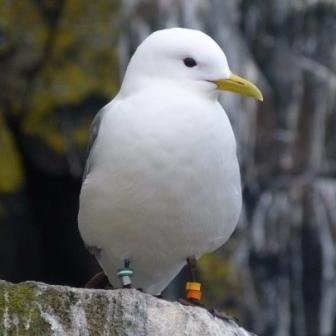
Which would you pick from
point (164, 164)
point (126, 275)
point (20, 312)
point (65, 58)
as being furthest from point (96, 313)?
point (65, 58)

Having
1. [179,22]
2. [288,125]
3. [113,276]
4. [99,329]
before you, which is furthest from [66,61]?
[99,329]

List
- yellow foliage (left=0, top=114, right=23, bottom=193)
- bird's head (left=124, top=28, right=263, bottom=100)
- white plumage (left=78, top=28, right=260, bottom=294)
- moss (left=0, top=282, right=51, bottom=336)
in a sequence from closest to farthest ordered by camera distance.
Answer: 1. moss (left=0, top=282, right=51, bottom=336)
2. white plumage (left=78, top=28, right=260, bottom=294)
3. bird's head (left=124, top=28, right=263, bottom=100)
4. yellow foliage (left=0, top=114, right=23, bottom=193)

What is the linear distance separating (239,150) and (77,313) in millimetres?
3759

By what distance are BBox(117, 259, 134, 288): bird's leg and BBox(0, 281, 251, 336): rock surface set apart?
67 cm

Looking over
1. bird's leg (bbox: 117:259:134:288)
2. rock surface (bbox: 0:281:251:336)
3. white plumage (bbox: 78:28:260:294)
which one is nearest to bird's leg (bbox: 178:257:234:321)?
white plumage (bbox: 78:28:260:294)

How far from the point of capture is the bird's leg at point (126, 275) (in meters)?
4.05

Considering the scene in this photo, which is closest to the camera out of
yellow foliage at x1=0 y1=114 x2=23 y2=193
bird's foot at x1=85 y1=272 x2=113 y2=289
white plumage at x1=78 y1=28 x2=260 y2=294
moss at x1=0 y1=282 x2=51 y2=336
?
moss at x1=0 y1=282 x2=51 y2=336

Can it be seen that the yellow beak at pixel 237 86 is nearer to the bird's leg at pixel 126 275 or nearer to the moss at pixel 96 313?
the bird's leg at pixel 126 275

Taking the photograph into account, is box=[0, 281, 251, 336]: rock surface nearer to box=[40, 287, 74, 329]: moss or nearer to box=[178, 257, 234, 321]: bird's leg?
box=[40, 287, 74, 329]: moss

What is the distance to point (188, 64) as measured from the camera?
4027mm

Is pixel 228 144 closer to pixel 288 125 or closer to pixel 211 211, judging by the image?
pixel 211 211

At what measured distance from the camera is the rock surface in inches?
128

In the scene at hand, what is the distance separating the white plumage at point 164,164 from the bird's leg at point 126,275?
0.02 metres

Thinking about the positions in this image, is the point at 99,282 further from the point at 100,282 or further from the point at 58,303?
the point at 58,303
